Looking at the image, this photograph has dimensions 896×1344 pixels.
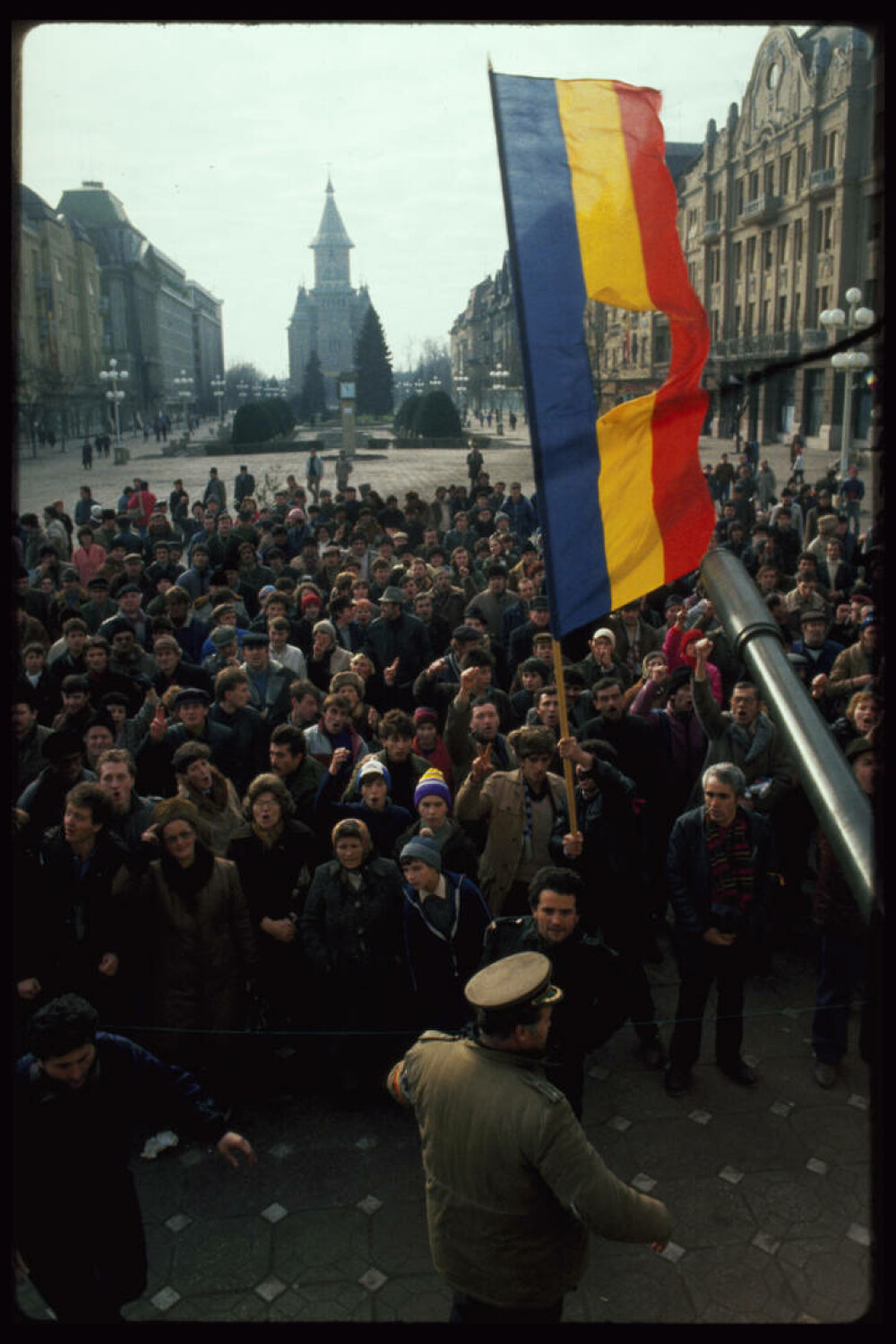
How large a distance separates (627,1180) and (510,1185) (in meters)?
1.99

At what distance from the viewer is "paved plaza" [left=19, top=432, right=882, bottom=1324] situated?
12.5ft

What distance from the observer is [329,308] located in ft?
544

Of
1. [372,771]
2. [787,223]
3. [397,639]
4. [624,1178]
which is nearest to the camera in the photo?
[624,1178]

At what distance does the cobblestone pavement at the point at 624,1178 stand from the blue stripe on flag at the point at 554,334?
2435 mm

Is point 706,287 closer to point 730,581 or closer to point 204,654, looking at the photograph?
point 204,654

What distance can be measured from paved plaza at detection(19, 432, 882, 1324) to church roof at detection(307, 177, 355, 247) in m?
181

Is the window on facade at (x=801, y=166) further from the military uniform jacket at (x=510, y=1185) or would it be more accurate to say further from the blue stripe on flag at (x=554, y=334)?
the military uniform jacket at (x=510, y=1185)

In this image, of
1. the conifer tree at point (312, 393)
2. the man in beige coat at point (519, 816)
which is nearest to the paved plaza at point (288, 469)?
the man in beige coat at point (519, 816)

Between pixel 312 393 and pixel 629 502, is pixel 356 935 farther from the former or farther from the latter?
pixel 312 393

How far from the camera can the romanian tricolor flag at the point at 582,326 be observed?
4.09m

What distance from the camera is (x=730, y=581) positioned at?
333cm

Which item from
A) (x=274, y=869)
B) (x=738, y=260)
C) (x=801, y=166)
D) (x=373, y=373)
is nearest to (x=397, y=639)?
(x=274, y=869)

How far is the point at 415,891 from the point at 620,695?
1.95 meters

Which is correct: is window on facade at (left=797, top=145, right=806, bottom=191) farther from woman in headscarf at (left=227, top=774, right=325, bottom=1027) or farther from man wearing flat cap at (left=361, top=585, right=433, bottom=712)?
woman in headscarf at (left=227, top=774, right=325, bottom=1027)
